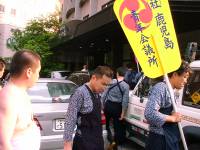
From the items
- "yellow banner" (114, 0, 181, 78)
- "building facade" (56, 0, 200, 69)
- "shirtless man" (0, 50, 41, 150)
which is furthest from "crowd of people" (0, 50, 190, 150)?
"building facade" (56, 0, 200, 69)

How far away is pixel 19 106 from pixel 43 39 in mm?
27271

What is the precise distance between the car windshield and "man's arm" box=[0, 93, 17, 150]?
4188 mm

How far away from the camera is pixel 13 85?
3002 millimetres

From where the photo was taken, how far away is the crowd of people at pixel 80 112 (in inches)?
114

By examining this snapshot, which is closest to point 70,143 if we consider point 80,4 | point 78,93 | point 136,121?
point 78,93

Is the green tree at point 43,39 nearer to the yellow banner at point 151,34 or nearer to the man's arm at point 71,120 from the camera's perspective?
the yellow banner at point 151,34

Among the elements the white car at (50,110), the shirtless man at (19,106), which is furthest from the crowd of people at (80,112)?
the white car at (50,110)

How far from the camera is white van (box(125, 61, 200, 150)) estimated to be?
17.5 feet

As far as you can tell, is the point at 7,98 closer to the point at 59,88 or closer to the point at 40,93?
the point at 40,93

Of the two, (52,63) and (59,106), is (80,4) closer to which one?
(52,63)

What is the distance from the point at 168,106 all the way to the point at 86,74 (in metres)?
11.0

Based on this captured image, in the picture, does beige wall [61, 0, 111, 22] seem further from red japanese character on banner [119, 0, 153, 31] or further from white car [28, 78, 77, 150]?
red japanese character on banner [119, 0, 153, 31]

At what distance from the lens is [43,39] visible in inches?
1175

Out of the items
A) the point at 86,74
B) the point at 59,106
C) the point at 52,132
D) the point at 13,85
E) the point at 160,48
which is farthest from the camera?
the point at 86,74
